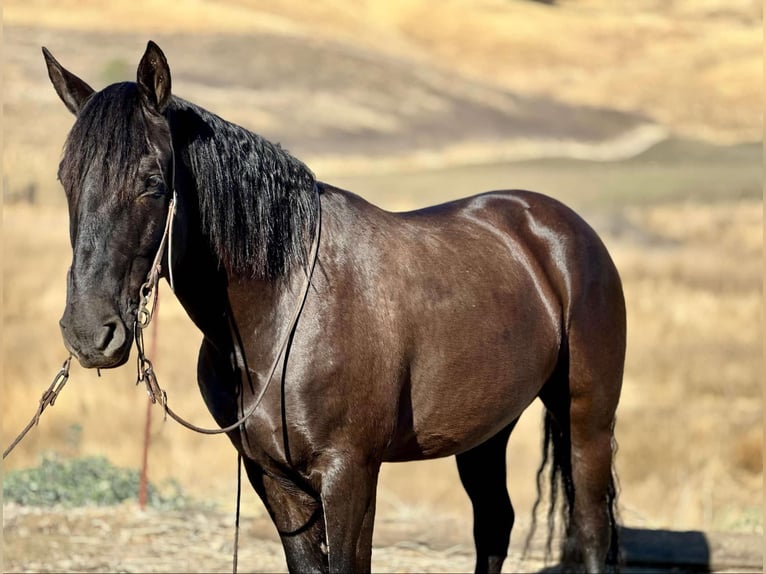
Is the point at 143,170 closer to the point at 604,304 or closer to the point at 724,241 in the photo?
the point at 604,304

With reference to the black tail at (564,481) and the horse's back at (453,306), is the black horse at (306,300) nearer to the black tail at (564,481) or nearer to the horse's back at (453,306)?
the horse's back at (453,306)

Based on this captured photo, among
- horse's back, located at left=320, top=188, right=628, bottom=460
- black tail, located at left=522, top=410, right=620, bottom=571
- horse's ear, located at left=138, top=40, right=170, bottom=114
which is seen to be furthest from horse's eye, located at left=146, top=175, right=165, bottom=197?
black tail, located at left=522, top=410, right=620, bottom=571

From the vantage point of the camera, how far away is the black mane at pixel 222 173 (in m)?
2.83

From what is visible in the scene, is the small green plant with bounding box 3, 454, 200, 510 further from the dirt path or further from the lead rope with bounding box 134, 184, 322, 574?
the lead rope with bounding box 134, 184, 322, 574

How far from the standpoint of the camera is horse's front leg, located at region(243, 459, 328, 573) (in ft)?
11.9

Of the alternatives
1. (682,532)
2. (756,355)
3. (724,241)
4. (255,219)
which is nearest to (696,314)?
(756,355)

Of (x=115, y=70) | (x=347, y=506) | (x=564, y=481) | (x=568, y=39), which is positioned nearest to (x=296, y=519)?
(x=347, y=506)

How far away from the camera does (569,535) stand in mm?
4816

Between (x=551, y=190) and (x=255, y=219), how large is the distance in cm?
2230

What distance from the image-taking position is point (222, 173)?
3154mm

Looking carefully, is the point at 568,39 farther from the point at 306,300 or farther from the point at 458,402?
the point at 306,300

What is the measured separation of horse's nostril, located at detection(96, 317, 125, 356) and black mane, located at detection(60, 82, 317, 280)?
1.24 ft

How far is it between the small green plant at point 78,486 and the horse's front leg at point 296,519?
118 inches

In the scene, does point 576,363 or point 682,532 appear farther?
point 682,532
